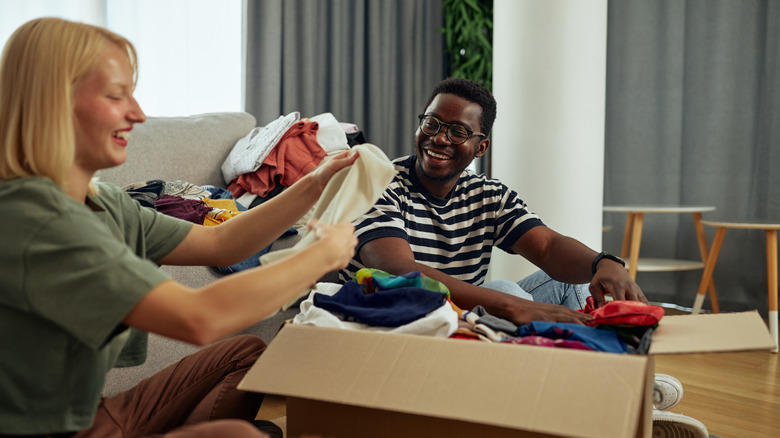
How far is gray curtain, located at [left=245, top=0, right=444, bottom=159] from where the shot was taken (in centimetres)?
→ 364

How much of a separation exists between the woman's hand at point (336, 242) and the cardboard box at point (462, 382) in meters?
0.17

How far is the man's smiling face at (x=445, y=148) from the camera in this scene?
1.81 meters

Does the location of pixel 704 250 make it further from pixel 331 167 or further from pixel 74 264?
pixel 74 264

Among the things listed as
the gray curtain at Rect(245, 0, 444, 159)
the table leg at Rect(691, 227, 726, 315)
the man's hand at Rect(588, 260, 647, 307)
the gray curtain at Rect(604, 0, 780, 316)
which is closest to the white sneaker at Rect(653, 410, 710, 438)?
the man's hand at Rect(588, 260, 647, 307)

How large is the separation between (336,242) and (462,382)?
257 mm

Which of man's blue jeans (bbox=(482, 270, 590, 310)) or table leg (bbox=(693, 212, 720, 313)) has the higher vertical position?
man's blue jeans (bbox=(482, 270, 590, 310))

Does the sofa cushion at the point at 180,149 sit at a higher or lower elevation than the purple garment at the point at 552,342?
higher

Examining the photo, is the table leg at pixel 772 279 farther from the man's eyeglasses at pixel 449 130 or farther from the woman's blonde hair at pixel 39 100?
the woman's blonde hair at pixel 39 100

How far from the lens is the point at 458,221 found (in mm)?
1870

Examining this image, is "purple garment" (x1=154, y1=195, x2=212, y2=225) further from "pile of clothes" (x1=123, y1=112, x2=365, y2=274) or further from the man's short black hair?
the man's short black hair

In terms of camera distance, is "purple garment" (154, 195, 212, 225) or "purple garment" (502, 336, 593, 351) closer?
"purple garment" (502, 336, 593, 351)

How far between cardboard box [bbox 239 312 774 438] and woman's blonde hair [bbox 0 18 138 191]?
1.41ft

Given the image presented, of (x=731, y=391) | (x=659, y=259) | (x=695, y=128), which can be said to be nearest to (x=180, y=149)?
(x=731, y=391)

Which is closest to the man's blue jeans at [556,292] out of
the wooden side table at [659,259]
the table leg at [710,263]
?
the wooden side table at [659,259]
